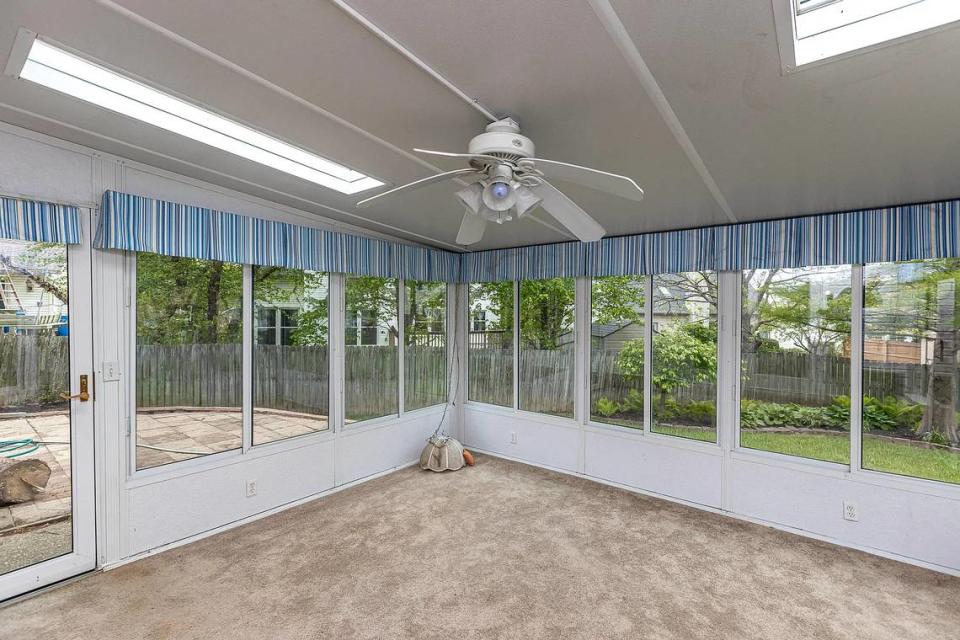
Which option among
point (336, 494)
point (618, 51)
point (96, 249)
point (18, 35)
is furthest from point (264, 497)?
point (618, 51)

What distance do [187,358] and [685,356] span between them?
393 centimetres

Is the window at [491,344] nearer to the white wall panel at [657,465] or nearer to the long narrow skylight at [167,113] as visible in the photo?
the white wall panel at [657,465]

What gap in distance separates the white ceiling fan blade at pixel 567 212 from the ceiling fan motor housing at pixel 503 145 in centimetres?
19

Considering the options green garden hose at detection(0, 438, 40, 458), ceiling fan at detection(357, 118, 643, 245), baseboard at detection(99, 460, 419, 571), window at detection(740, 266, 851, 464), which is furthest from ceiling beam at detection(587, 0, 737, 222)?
baseboard at detection(99, 460, 419, 571)

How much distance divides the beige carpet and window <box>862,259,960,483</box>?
0.71 m

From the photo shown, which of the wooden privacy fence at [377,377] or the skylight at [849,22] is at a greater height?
the skylight at [849,22]

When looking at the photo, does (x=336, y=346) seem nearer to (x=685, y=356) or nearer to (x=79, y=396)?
(x=79, y=396)

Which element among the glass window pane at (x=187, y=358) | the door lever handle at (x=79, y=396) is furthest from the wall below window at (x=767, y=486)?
the door lever handle at (x=79, y=396)

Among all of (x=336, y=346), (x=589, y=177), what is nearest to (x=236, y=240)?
(x=336, y=346)

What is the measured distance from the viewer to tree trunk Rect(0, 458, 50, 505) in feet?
7.89

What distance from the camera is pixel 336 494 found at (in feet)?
12.7

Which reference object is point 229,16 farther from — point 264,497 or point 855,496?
point 855,496

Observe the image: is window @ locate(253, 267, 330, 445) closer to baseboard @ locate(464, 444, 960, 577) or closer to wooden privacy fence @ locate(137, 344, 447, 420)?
wooden privacy fence @ locate(137, 344, 447, 420)

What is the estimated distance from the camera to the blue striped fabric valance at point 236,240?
260cm
